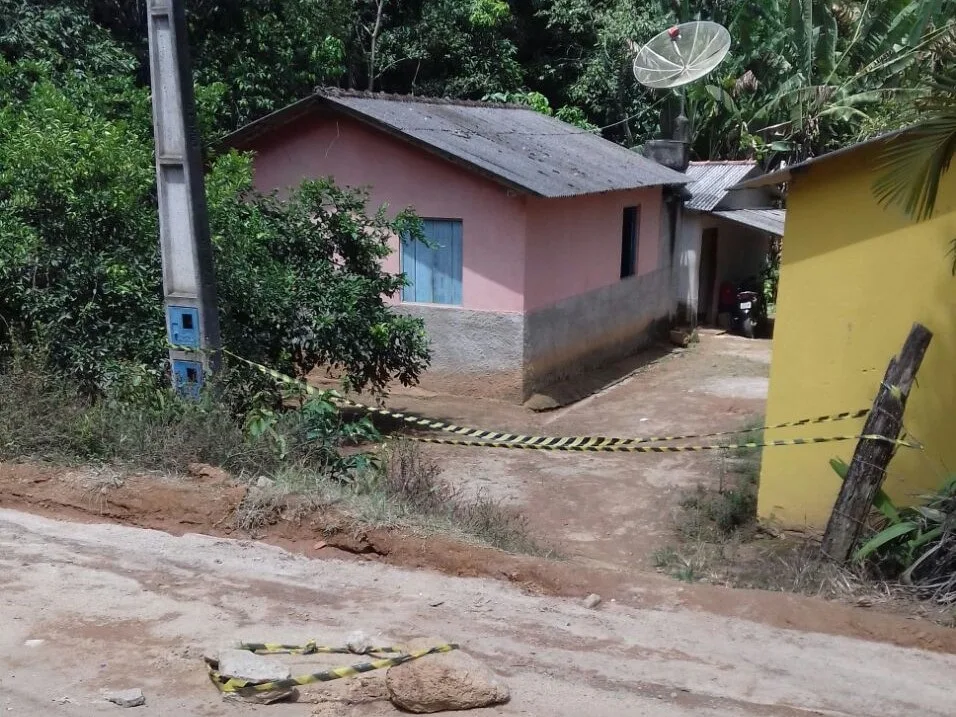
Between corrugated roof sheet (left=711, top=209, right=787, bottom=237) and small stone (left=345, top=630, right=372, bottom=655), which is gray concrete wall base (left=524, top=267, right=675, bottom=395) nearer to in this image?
corrugated roof sheet (left=711, top=209, right=787, bottom=237)

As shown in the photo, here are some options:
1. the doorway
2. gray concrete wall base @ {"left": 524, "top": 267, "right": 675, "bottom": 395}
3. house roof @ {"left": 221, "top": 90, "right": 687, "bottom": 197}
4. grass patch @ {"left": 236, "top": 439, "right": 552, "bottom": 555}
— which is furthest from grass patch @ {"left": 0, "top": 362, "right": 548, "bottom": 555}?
the doorway

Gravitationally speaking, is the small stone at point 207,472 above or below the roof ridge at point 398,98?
below

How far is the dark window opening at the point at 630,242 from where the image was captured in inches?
654

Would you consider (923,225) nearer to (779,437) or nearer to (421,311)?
(779,437)

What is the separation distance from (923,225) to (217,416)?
504 centimetres

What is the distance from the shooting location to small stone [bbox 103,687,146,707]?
13.7ft

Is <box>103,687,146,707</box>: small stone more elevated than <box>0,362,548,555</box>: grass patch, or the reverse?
<box>0,362,548,555</box>: grass patch

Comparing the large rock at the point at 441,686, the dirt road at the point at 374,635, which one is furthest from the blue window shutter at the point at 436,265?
the large rock at the point at 441,686

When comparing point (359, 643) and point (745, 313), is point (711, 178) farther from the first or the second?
point (359, 643)

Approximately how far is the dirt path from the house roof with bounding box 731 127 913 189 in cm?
297

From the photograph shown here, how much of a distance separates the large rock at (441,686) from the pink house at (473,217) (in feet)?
Result: 27.9

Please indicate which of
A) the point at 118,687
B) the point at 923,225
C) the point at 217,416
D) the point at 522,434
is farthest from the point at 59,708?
the point at 522,434

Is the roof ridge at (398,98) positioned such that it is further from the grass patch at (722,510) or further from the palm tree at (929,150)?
the palm tree at (929,150)

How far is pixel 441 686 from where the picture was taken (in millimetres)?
4156
